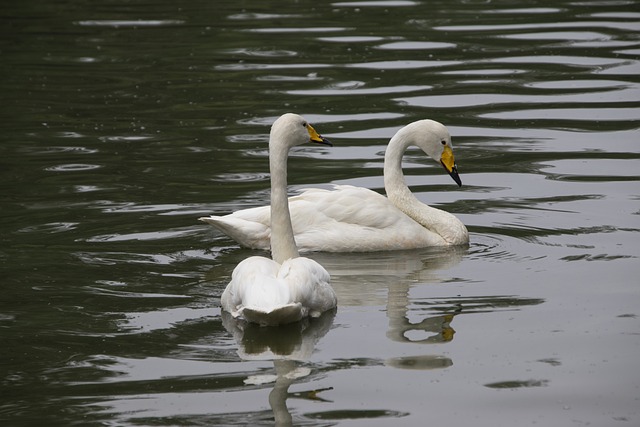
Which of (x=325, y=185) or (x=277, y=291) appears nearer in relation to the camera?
(x=277, y=291)

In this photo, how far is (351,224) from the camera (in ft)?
35.9

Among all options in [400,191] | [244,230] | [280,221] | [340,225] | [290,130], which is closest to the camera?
[280,221]

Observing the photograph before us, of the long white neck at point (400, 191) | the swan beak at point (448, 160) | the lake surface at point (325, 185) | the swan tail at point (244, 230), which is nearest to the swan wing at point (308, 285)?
the lake surface at point (325, 185)

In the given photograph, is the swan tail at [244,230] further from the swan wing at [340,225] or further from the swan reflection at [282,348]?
the swan reflection at [282,348]

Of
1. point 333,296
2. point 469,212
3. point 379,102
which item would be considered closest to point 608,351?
point 333,296

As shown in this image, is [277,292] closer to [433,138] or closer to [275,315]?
[275,315]

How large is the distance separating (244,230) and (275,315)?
8.12ft

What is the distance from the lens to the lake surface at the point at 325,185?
289 inches

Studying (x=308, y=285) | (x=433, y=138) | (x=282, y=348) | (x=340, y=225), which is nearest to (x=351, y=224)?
(x=340, y=225)

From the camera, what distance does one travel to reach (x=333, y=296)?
884 cm

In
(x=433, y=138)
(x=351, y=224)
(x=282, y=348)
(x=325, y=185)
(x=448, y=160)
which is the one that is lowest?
(x=282, y=348)

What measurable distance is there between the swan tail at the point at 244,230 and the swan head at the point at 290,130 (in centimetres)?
113

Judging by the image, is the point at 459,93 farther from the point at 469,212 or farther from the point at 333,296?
the point at 333,296

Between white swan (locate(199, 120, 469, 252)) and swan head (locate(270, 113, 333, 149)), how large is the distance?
1.09 metres
